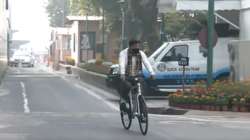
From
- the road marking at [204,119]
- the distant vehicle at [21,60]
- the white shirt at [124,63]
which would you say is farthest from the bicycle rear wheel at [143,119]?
the distant vehicle at [21,60]

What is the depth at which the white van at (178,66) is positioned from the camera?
88.6ft

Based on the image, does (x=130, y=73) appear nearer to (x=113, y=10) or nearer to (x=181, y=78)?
(x=181, y=78)

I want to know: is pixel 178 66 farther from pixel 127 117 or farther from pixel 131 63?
pixel 131 63

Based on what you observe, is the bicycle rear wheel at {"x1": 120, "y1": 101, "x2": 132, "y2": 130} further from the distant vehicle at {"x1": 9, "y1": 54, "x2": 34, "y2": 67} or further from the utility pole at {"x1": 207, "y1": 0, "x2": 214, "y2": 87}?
the distant vehicle at {"x1": 9, "y1": 54, "x2": 34, "y2": 67}

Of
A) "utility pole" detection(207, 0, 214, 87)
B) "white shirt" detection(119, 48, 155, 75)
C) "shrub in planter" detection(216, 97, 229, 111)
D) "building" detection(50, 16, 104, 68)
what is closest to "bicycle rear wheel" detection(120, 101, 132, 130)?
"white shirt" detection(119, 48, 155, 75)

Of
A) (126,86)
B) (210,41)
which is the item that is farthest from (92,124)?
(210,41)

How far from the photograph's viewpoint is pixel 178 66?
27031 mm

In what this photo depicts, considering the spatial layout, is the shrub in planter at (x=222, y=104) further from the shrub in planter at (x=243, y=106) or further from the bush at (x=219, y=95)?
the shrub in planter at (x=243, y=106)

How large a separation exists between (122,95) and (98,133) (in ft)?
3.75

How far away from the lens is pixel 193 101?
69.8ft

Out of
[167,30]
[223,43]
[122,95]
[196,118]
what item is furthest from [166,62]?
[167,30]

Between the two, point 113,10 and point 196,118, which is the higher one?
point 113,10

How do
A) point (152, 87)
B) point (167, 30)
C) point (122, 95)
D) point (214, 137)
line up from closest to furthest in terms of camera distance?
point (214, 137) → point (122, 95) → point (152, 87) → point (167, 30)

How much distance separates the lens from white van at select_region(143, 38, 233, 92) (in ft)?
88.6
